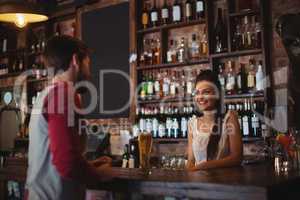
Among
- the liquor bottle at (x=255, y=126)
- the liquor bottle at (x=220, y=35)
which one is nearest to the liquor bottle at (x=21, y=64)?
the liquor bottle at (x=220, y=35)

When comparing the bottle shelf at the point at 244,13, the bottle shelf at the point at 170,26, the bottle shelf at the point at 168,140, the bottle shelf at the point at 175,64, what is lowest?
the bottle shelf at the point at 168,140

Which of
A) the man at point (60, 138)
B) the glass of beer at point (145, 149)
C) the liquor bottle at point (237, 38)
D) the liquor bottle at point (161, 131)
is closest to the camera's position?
the man at point (60, 138)

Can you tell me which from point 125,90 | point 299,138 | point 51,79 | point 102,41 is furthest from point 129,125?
point 51,79

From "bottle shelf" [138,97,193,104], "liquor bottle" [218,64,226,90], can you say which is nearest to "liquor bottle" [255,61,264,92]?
"liquor bottle" [218,64,226,90]

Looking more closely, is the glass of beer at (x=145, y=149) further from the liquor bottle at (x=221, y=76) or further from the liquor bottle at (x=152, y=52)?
the liquor bottle at (x=152, y=52)

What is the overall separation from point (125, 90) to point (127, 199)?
3.34 meters

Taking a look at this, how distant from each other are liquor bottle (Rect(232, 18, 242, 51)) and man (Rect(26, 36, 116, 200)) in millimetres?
2557

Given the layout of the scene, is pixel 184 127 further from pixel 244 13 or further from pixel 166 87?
pixel 244 13

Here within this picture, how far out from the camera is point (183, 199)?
5.10 feet

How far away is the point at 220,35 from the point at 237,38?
0.19 m

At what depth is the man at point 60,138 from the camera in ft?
5.01

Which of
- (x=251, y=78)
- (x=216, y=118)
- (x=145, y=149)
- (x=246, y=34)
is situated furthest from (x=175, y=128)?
(x=145, y=149)

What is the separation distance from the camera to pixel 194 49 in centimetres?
443

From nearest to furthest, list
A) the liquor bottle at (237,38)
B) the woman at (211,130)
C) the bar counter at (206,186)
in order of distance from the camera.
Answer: the bar counter at (206,186) < the woman at (211,130) < the liquor bottle at (237,38)
